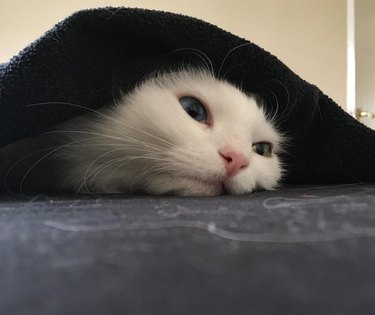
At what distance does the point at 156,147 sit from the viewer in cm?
63

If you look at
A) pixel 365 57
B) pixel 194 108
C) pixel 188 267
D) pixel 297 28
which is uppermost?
pixel 297 28

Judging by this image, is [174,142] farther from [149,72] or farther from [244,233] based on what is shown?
[244,233]

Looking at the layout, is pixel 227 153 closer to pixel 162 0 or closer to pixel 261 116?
pixel 261 116

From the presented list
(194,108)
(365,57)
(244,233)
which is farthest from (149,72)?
(365,57)

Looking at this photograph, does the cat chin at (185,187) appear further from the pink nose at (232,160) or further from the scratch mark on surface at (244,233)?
the scratch mark on surface at (244,233)

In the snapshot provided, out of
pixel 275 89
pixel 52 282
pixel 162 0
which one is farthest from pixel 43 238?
pixel 162 0

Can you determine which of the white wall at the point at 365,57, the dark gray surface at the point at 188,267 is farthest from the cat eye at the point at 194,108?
the white wall at the point at 365,57

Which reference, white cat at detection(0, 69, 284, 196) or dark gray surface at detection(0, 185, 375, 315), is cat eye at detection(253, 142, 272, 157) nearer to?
white cat at detection(0, 69, 284, 196)

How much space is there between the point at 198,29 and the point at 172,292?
528 millimetres

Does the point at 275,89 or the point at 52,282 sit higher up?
the point at 275,89

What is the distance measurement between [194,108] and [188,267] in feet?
1.61

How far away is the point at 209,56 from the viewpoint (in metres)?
0.73

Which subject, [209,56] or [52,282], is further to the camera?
[209,56]

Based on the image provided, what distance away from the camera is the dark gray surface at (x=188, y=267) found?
0.21m
